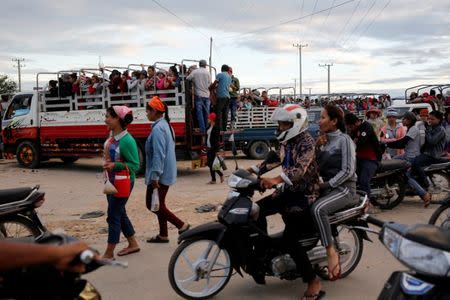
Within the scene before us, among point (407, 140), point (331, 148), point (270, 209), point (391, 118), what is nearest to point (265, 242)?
point (270, 209)

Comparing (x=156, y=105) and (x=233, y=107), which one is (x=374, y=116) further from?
(x=233, y=107)

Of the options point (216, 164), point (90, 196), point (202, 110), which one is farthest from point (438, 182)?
point (90, 196)

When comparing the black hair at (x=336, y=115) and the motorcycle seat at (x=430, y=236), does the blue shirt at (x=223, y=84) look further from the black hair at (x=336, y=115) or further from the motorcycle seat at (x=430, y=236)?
the motorcycle seat at (x=430, y=236)

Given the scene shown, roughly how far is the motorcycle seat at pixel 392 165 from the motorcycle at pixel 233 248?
346 centimetres

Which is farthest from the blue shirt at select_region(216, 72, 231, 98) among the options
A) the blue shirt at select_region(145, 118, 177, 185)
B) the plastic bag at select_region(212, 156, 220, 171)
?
the blue shirt at select_region(145, 118, 177, 185)

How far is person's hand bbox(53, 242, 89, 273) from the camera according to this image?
2.03 m

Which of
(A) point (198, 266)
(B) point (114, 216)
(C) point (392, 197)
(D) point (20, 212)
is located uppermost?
(D) point (20, 212)

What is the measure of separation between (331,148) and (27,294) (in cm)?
306

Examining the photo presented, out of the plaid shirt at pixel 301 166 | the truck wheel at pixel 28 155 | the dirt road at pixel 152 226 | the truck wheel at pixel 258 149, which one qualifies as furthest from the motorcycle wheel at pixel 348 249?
the truck wheel at pixel 28 155

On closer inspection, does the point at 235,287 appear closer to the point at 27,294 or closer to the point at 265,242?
the point at 265,242

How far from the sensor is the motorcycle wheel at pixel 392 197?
7818 mm

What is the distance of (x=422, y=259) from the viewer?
2.14 m

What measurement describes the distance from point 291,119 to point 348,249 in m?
1.43

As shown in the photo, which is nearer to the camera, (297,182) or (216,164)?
(297,182)
